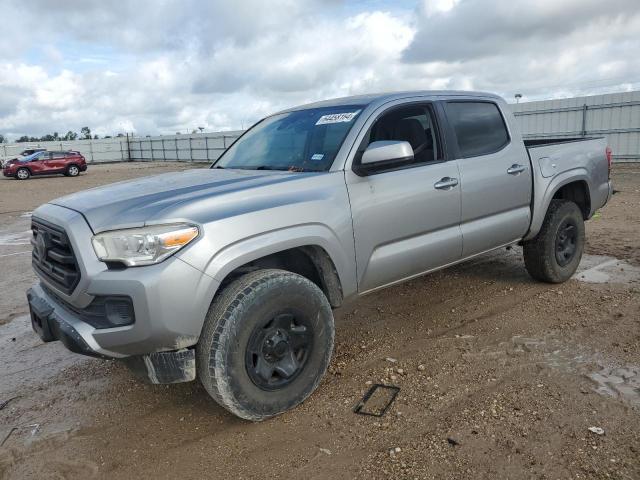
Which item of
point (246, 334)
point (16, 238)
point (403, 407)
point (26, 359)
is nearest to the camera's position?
point (246, 334)

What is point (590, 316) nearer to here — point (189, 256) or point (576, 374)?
point (576, 374)

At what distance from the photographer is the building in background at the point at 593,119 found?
18.6 meters

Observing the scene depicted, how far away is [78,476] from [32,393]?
4.02 ft

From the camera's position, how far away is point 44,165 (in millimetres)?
29141

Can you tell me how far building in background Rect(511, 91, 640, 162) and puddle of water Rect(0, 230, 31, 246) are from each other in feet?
55.3

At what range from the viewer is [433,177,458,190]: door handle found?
3.97 m

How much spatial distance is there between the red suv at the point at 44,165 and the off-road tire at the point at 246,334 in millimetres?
29936

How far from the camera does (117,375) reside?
3.94 m

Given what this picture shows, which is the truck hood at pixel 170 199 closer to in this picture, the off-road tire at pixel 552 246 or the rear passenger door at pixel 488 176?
the rear passenger door at pixel 488 176

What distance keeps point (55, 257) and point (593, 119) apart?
2072 cm

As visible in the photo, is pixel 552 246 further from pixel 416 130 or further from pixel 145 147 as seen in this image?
pixel 145 147

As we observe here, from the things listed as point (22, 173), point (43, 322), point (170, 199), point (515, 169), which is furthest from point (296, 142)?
point (22, 173)

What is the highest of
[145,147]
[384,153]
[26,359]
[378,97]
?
[145,147]

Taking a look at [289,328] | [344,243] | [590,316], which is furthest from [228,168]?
[590,316]
